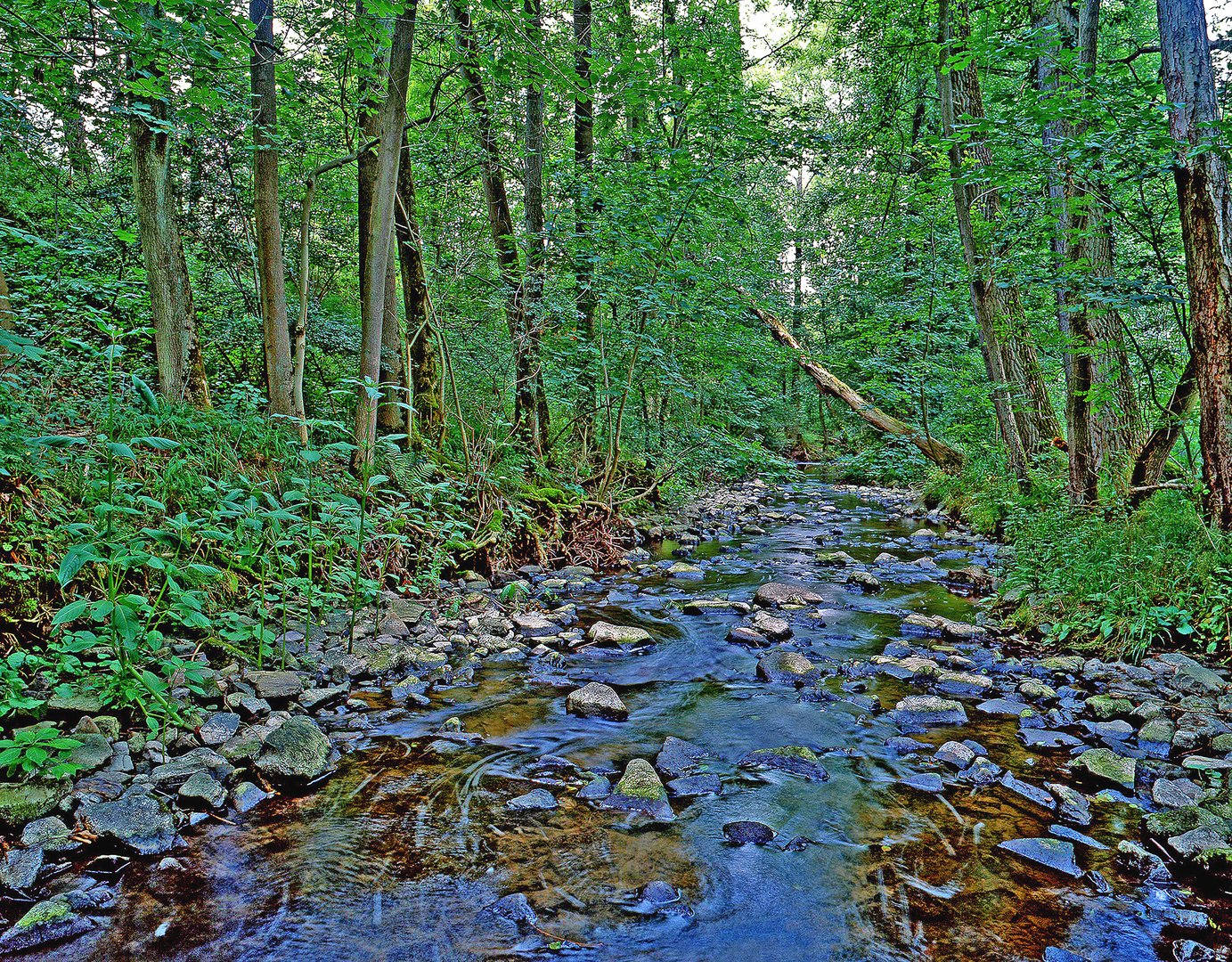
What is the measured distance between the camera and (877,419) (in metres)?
13.6

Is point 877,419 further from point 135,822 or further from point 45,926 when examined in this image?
point 45,926

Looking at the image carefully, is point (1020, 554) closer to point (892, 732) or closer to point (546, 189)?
point (892, 732)

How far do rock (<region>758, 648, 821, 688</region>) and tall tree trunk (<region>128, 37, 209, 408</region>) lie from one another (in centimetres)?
571

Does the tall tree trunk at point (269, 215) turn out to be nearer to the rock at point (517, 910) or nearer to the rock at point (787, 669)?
the rock at point (787, 669)

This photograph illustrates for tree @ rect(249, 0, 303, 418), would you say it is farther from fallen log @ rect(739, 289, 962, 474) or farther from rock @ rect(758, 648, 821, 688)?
fallen log @ rect(739, 289, 962, 474)

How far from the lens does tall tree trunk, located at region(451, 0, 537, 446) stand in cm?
852

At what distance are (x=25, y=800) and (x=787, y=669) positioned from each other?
176 inches

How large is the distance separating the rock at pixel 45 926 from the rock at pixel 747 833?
8.07 ft

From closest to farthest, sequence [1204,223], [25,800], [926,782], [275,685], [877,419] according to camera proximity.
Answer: [25,800]
[926,782]
[275,685]
[1204,223]
[877,419]

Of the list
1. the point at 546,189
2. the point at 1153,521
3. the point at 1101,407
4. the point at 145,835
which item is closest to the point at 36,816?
the point at 145,835

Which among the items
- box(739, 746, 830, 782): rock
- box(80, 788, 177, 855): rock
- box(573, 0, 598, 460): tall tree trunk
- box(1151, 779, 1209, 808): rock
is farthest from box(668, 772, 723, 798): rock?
box(573, 0, 598, 460): tall tree trunk

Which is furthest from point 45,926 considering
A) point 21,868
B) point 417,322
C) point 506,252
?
point 506,252

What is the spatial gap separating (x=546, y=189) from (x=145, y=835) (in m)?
8.90

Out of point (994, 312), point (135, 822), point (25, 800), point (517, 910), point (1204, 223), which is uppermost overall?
point (994, 312)
